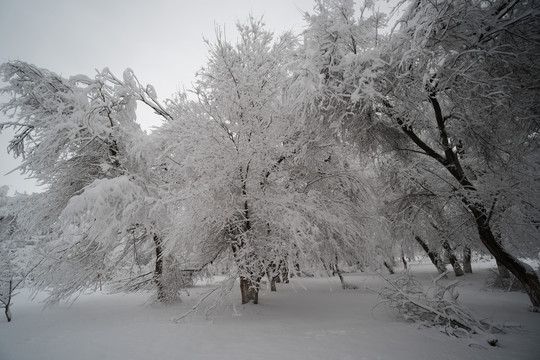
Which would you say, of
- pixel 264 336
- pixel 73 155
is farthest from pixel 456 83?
pixel 73 155

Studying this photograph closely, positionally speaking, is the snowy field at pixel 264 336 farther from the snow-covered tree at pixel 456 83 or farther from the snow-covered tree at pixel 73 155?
the snow-covered tree at pixel 456 83

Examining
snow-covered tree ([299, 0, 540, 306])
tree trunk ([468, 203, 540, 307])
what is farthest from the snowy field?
snow-covered tree ([299, 0, 540, 306])

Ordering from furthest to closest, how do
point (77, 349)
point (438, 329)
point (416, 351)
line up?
point (438, 329), point (77, 349), point (416, 351)

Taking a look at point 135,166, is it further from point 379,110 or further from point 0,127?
point 379,110

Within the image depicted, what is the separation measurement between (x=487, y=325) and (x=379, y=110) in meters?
4.96

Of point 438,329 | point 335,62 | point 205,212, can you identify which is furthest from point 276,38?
point 438,329

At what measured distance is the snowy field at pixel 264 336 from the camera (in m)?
3.97

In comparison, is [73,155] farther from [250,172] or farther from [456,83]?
[456,83]

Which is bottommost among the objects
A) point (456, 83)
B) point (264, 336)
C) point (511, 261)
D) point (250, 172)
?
point (264, 336)

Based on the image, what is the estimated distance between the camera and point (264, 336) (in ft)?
15.9

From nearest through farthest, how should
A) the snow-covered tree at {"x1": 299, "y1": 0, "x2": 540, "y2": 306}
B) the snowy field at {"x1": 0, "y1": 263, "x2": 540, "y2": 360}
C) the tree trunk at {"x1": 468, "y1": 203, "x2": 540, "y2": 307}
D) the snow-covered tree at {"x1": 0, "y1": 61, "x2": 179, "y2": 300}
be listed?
the snowy field at {"x1": 0, "y1": 263, "x2": 540, "y2": 360}, the snow-covered tree at {"x1": 299, "y1": 0, "x2": 540, "y2": 306}, the tree trunk at {"x1": 468, "y1": 203, "x2": 540, "y2": 307}, the snow-covered tree at {"x1": 0, "y1": 61, "x2": 179, "y2": 300}

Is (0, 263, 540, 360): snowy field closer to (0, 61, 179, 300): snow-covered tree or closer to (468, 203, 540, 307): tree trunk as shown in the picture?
(468, 203, 540, 307): tree trunk

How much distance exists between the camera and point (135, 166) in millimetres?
8703

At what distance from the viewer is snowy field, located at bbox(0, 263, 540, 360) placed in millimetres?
3971
